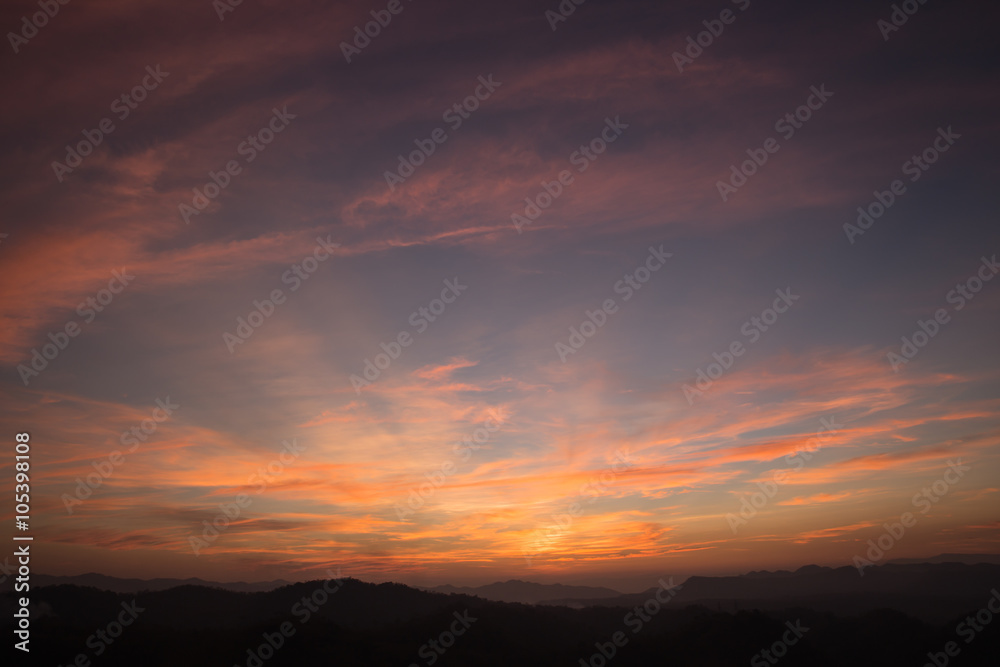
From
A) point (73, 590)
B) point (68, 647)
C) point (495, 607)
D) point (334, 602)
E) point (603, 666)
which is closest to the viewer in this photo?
point (68, 647)

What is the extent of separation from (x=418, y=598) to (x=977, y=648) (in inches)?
3999

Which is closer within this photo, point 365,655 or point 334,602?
point 365,655

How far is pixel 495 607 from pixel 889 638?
209 feet

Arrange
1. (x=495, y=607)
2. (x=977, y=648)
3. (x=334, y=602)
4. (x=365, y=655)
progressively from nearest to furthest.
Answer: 1. (x=365, y=655)
2. (x=977, y=648)
3. (x=495, y=607)
4. (x=334, y=602)

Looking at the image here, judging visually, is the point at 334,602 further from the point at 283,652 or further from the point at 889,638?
the point at 889,638

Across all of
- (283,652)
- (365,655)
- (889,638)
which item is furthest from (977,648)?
(283,652)

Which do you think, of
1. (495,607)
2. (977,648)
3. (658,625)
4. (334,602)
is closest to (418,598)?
(334,602)

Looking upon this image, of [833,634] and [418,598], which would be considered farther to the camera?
[418,598]

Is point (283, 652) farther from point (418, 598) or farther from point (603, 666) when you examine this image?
point (418, 598)

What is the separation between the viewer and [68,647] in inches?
2224

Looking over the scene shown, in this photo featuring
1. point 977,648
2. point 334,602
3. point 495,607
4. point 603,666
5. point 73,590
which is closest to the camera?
point 603,666

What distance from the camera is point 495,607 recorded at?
3767 inches

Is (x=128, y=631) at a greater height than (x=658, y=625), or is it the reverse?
(x=128, y=631)

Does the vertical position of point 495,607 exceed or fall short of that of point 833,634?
it exceeds it
